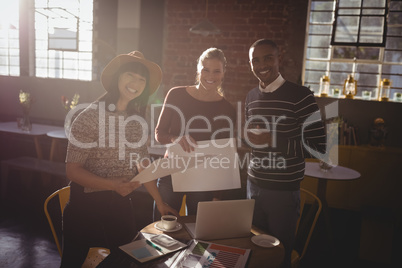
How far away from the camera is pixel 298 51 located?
172 inches

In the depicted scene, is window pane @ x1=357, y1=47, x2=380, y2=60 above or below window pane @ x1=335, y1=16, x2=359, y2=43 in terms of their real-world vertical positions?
below

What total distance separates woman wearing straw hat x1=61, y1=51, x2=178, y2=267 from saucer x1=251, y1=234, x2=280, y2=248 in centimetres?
49

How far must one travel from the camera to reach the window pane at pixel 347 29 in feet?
14.6

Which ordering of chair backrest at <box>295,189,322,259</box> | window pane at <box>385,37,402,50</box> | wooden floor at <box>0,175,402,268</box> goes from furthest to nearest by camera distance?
window pane at <box>385,37,402,50</box>, wooden floor at <box>0,175,402,268</box>, chair backrest at <box>295,189,322,259</box>

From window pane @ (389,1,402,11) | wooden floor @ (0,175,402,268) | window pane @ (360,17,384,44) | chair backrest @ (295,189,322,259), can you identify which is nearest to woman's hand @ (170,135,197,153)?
chair backrest @ (295,189,322,259)

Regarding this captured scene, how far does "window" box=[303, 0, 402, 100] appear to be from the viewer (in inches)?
173

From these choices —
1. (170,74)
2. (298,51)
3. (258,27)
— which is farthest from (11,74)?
(298,51)

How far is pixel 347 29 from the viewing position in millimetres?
4496

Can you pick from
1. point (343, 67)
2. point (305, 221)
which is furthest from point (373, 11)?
point (305, 221)

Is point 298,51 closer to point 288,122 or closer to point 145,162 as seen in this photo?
point 288,122

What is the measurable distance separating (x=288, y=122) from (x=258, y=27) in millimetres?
2845

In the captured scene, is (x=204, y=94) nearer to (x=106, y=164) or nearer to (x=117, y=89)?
(x=117, y=89)

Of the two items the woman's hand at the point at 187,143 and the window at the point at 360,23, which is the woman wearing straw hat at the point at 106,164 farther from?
the window at the point at 360,23

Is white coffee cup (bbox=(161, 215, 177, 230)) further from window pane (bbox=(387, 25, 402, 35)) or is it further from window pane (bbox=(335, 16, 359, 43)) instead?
window pane (bbox=(387, 25, 402, 35))
